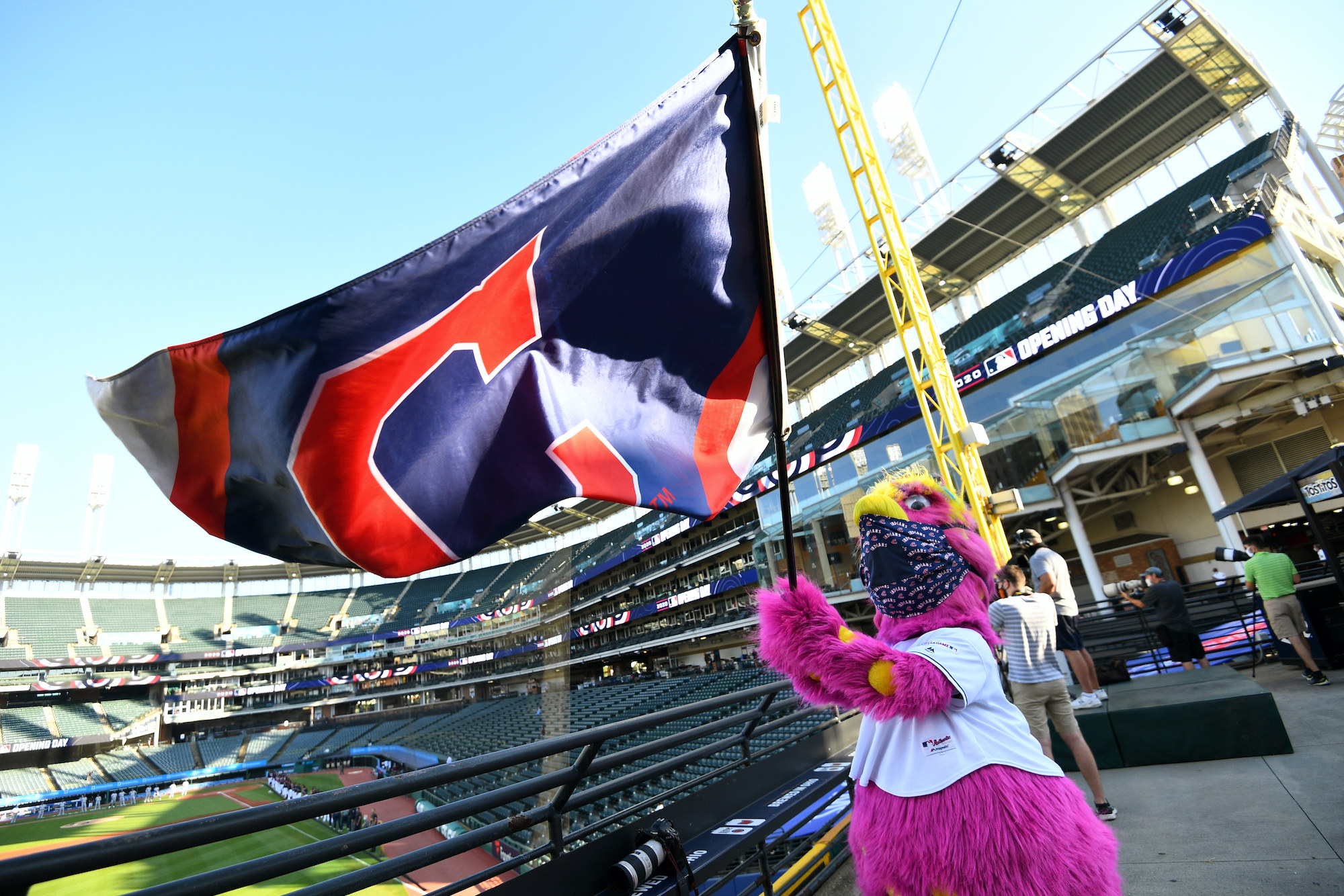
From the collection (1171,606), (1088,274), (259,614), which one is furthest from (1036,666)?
(259,614)

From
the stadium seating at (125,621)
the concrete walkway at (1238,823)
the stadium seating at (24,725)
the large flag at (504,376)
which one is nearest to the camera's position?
the large flag at (504,376)

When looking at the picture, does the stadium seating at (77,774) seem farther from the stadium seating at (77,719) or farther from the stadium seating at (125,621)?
the stadium seating at (125,621)

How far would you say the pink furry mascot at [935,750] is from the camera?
4.76 feet

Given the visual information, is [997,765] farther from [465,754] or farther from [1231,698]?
[465,754]

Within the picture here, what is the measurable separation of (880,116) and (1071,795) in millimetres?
31317

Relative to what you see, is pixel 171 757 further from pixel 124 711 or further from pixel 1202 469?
pixel 1202 469

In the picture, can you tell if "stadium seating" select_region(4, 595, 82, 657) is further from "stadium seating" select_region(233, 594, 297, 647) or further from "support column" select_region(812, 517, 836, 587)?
"support column" select_region(812, 517, 836, 587)

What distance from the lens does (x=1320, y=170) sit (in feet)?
50.9

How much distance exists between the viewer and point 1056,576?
4617 mm

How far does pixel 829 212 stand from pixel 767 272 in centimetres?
2971

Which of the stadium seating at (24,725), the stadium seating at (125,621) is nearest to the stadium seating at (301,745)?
the stadium seating at (24,725)

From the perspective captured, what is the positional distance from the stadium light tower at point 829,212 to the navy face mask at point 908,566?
2811cm

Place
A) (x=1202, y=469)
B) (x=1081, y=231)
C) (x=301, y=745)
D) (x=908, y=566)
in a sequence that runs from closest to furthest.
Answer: (x=908, y=566) < (x=1202, y=469) < (x=1081, y=231) < (x=301, y=745)

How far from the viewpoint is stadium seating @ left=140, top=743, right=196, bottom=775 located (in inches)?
1239
